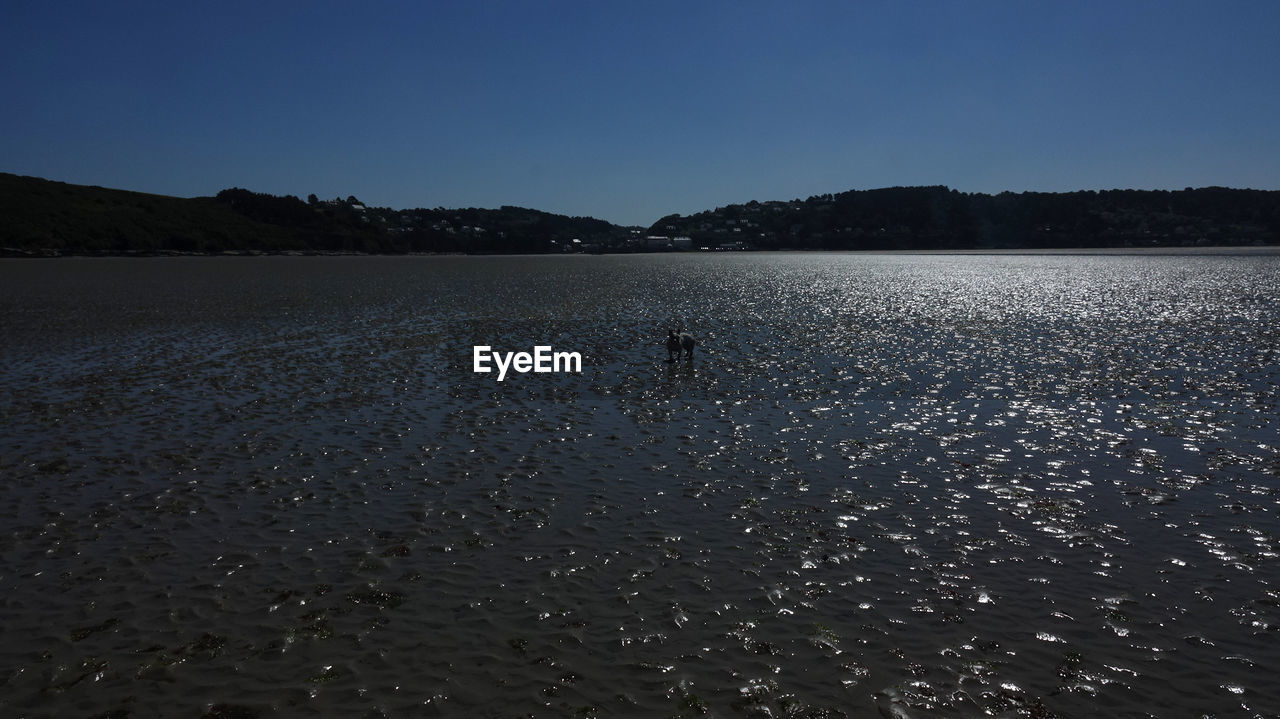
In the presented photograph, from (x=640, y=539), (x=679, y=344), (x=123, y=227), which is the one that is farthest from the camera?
A: (x=123, y=227)

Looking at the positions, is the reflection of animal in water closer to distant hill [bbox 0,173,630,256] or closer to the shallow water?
the shallow water

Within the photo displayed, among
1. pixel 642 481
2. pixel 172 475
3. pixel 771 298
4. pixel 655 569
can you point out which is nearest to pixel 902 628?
pixel 655 569

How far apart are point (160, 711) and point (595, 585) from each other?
4.73 meters

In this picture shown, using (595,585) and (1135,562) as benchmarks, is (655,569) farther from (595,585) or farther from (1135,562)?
(1135,562)
